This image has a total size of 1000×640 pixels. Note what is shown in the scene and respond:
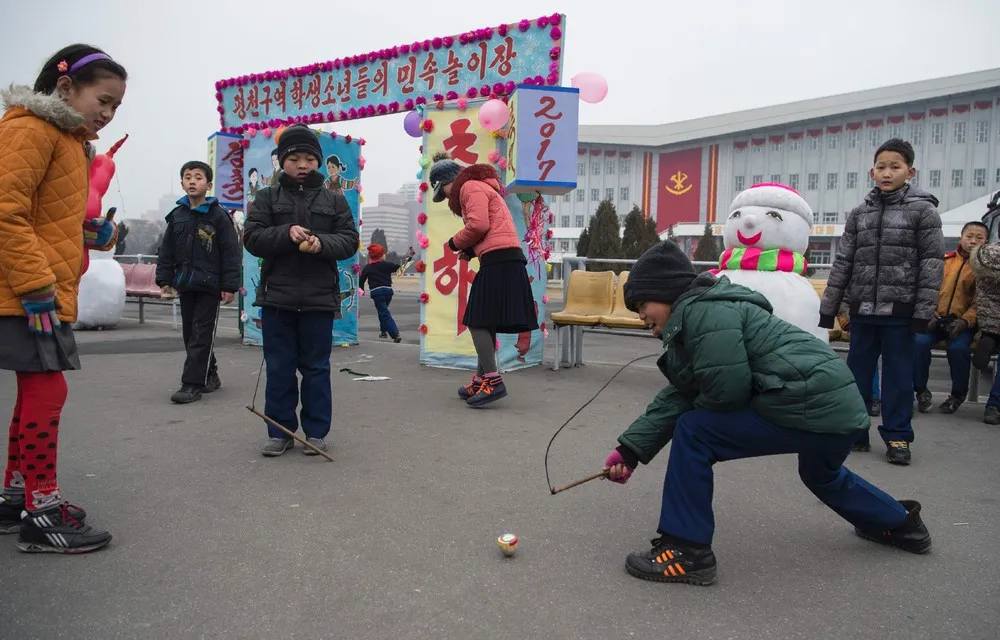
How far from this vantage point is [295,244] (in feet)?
13.3

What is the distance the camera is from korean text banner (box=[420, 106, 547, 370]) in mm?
7582

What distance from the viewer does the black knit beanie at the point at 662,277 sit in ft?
Answer: 8.66

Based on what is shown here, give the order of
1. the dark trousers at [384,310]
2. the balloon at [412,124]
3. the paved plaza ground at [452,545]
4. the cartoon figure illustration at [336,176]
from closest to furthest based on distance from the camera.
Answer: the paved plaza ground at [452,545], the balloon at [412,124], the cartoon figure illustration at [336,176], the dark trousers at [384,310]

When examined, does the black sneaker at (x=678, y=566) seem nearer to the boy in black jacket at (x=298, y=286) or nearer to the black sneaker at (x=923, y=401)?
the boy in black jacket at (x=298, y=286)

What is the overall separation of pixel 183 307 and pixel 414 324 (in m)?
8.23

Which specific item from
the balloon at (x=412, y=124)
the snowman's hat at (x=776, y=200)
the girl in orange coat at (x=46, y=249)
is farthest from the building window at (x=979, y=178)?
the girl in orange coat at (x=46, y=249)

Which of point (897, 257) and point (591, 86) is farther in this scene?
point (591, 86)

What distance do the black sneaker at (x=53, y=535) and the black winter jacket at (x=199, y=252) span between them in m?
3.30

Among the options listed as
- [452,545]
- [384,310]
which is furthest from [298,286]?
[384,310]

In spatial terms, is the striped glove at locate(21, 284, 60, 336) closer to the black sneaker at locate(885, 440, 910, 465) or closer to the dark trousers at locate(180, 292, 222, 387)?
the dark trousers at locate(180, 292, 222, 387)

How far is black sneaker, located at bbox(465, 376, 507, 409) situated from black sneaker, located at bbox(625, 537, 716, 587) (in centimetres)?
301

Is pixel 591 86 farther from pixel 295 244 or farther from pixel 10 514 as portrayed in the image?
pixel 10 514

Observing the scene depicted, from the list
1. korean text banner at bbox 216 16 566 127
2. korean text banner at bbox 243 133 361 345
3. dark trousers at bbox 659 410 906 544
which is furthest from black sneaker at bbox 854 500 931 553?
korean text banner at bbox 243 133 361 345

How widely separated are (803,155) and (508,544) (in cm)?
6587
